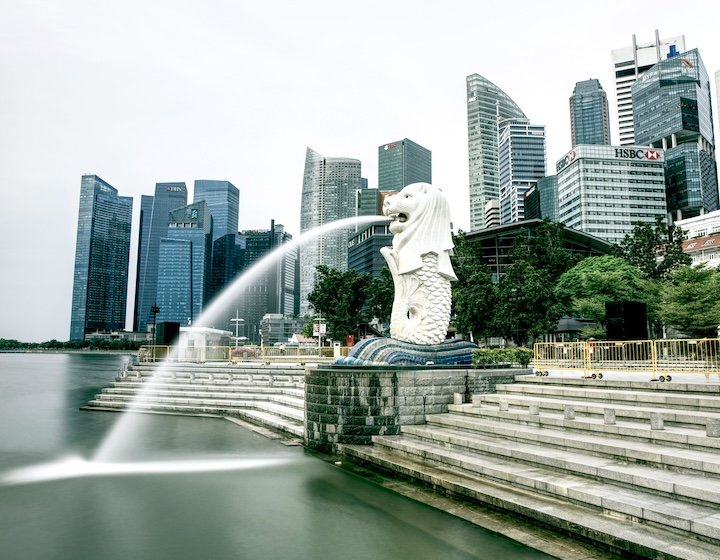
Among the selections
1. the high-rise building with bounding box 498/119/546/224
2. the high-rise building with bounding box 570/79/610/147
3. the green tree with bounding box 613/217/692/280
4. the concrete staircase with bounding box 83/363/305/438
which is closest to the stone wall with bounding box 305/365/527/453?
the concrete staircase with bounding box 83/363/305/438

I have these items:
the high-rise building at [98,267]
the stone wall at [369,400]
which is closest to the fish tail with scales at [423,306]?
the stone wall at [369,400]

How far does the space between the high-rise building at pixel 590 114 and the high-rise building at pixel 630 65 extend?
62.6 feet

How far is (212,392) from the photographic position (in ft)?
64.5

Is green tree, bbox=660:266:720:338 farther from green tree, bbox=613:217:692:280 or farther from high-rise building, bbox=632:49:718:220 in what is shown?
high-rise building, bbox=632:49:718:220

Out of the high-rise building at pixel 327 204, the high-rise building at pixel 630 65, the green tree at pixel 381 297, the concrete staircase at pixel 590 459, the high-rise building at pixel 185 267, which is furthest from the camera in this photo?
the high-rise building at pixel 630 65

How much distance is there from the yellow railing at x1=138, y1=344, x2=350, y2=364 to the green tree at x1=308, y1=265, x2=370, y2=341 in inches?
432

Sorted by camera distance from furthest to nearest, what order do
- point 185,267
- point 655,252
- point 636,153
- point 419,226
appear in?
point 636,153, point 185,267, point 655,252, point 419,226

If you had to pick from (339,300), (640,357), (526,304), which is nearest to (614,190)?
(526,304)

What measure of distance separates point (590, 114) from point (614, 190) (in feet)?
344

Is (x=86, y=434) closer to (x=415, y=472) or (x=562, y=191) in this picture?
(x=415, y=472)

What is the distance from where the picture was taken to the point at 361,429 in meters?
11.0

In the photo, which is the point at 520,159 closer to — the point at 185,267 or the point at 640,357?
the point at 185,267

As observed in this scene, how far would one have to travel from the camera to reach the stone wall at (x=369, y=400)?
11.0 m

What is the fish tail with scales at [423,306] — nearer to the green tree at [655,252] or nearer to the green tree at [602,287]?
the green tree at [602,287]
